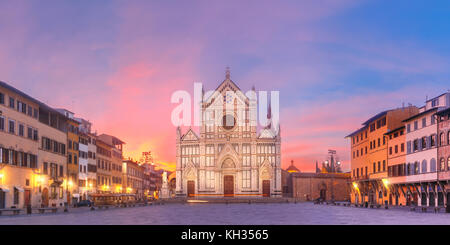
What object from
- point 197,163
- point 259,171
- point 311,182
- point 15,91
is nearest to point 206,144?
point 197,163

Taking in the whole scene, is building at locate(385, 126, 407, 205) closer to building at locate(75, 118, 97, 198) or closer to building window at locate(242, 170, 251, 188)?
building window at locate(242, 170, 251, 188)

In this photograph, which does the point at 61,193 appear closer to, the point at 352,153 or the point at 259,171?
the point at 259,171

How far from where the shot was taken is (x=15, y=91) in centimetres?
5431

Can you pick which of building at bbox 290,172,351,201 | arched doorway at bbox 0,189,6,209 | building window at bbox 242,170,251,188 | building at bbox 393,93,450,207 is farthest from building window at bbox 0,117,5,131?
building at bbox 290,172,351,201

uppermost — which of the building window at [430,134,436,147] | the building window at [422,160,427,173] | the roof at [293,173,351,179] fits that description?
the building window at [430,134,436,147]

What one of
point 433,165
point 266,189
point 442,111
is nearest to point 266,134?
point 266,189

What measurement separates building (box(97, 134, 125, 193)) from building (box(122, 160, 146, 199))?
3054 mm

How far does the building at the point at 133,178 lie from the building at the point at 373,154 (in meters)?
45.7

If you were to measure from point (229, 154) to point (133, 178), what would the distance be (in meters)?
29.8

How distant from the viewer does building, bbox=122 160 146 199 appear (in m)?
112

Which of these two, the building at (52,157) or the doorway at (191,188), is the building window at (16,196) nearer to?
the building at (52,157)

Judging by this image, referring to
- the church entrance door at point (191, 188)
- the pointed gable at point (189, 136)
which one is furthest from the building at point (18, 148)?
the church entrance door at point (191, 188)

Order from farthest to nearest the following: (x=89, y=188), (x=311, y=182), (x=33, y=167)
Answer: (x=311, y=182) → (x=89, y=188) → (x=33, y=167)
